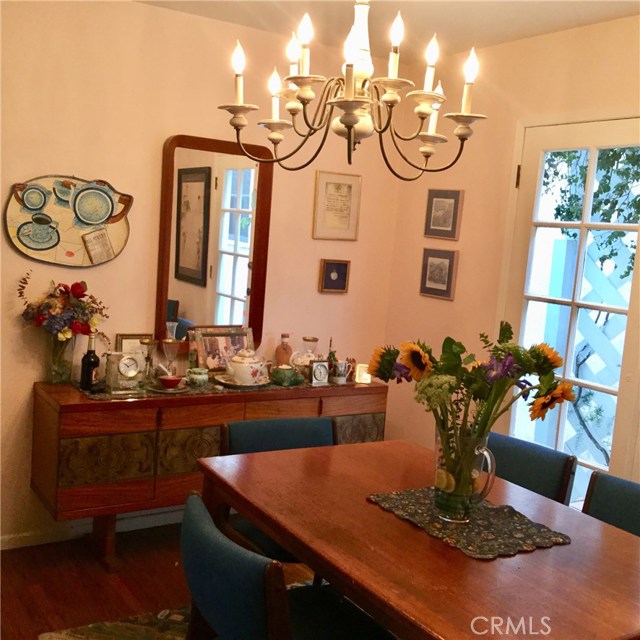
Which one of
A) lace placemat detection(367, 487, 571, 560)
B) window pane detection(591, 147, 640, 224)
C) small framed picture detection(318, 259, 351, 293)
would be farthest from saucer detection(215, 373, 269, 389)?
window pane detection(591, 147, 640, 224)

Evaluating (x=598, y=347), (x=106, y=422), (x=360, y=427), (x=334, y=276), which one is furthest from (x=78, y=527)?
(x=598, y=347)

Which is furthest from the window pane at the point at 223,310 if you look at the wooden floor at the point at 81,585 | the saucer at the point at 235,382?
the wooden floor at the point at 81,585

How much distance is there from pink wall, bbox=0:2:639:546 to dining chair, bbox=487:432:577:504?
1.08 metres

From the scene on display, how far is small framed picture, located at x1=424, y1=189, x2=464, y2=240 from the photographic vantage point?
3.84 m

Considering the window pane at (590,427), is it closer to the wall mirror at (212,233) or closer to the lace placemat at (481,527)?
the lace placemat at (481,527)

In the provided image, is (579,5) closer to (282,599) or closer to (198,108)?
(198,108)

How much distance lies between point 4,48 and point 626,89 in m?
2.58

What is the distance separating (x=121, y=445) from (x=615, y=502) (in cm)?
194

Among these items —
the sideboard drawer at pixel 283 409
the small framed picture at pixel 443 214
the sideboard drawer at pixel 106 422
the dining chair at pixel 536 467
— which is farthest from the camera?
the small framed picture at pixel 443 214

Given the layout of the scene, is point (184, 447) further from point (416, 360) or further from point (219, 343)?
point (416, 360)

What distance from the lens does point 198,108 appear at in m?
3.54

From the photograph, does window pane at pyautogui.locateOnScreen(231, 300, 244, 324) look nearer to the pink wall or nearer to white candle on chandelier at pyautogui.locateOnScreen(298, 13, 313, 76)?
the pink wall

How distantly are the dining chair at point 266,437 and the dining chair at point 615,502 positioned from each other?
3.21ft

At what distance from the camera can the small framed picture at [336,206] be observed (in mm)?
3961
